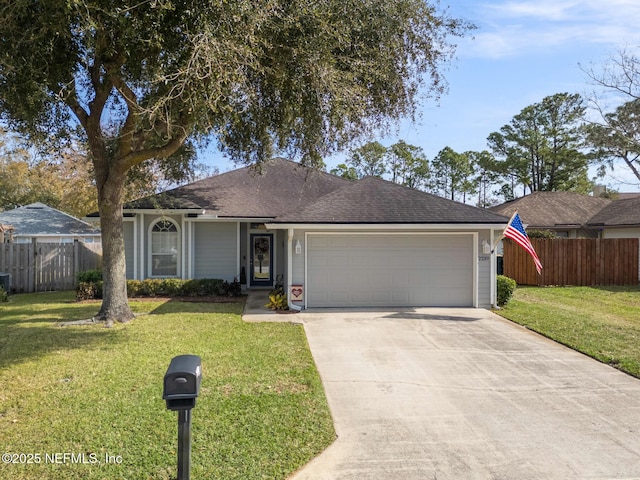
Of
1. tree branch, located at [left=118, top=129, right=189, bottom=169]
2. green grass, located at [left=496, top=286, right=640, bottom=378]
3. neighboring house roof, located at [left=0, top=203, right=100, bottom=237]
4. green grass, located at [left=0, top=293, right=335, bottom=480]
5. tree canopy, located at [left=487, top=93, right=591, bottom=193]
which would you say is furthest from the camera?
tree canopy, located at [left=487, top=93, right=591, bottom=193]

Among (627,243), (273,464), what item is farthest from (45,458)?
(627,243)

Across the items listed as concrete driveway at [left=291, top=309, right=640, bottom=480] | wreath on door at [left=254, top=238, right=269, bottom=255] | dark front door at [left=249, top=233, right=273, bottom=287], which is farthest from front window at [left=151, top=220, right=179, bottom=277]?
concrete driveway at [left=291, top=309, right=640, bottom=480]

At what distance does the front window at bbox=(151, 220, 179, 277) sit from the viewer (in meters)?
14.5

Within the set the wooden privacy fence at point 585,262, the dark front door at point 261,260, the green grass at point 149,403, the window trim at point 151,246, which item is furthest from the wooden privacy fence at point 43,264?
the wooden privacy fence at point 585,262

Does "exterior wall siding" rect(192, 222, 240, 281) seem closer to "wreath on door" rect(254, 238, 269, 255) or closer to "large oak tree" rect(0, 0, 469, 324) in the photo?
"wreath on door" rect(254, 238, 269, 255)

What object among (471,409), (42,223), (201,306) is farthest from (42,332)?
(42,223)

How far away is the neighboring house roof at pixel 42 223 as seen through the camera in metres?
22.3

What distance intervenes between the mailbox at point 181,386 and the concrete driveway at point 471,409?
1.24m

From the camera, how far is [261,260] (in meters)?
15.5

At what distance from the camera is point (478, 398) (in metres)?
5.30

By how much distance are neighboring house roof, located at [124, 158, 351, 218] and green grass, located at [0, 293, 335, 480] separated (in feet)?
20.1

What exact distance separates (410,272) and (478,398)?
6453 millimetres

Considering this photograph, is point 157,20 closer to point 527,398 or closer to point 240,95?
point 240,95

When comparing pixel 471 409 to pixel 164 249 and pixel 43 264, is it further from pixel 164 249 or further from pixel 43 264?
pixel 43 264
